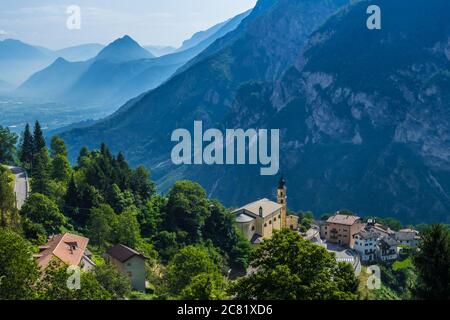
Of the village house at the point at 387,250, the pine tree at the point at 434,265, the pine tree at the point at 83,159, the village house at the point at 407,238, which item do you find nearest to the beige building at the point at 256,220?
the village house at the point at 387,250

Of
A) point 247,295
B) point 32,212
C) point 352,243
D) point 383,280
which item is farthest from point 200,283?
point 352,243

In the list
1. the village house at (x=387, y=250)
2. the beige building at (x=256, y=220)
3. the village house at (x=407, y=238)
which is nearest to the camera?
the beige building at (x=256, y=220)

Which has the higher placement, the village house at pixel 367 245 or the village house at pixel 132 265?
the village house at pixel 132 265

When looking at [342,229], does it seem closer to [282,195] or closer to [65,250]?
[282,195]

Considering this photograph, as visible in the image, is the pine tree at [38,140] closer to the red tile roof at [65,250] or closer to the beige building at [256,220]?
the beige building at [256,220]
